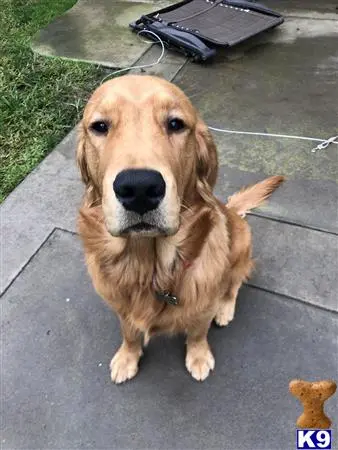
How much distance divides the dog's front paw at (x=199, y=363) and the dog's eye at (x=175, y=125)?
1235 mm

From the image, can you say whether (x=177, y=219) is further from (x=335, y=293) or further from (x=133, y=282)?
(x=335, y=293)

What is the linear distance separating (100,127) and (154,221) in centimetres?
57

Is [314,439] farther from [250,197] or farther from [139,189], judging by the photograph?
[139,189]

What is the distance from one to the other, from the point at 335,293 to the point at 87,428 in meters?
1.67

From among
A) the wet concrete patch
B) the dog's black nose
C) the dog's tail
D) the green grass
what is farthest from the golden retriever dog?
the green grass

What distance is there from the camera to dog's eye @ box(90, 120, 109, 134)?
1.84 meters

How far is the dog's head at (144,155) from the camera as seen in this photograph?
59.7 inches

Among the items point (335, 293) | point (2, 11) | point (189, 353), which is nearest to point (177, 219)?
point (189, 353)

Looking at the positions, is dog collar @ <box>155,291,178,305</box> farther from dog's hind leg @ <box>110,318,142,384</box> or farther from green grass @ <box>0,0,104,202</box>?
green grass @ <box>0,0,104,202</box>

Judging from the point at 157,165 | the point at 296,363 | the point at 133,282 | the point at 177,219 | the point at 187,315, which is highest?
the point at 157,165

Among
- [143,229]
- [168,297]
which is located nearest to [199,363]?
[168,297]

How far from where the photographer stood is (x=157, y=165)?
154 centimetres

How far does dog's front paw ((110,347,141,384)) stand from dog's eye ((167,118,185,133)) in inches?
50.7

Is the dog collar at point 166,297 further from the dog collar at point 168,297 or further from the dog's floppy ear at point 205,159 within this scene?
the dog's floppy ear at point 205,159
